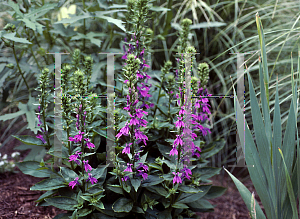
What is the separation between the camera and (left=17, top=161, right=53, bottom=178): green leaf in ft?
4.69

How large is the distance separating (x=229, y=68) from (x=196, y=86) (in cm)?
149

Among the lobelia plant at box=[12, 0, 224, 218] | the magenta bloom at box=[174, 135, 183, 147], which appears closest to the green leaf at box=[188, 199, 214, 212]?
the lobelia plant at box=[12, 0, 224, 218]

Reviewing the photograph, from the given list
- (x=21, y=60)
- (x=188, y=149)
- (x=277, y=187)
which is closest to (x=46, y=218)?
(x=188, y=149)

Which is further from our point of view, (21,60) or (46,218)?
(21,60)

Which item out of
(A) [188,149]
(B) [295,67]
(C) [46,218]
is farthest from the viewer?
(B) [295,67]

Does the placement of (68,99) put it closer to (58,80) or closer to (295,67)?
(58,80)

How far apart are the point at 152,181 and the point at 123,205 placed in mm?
174

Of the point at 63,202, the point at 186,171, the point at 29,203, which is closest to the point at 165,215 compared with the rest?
the point at 186,171

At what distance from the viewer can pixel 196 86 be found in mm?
1298

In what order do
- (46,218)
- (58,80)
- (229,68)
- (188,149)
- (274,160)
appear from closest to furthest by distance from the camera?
(274,160) < (188,149) < (58,80) < (46,218) < (229,68)

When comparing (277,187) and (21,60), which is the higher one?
(21,60)

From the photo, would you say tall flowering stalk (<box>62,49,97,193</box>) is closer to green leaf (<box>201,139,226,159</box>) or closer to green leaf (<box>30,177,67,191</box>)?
green leaf (<box>30,177,67,191</box>)

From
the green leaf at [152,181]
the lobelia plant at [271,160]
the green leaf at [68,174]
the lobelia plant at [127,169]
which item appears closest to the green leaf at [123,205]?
the lobelia plant at [127,169]

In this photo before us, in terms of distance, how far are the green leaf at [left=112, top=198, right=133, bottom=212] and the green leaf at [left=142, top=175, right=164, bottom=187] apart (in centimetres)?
11
